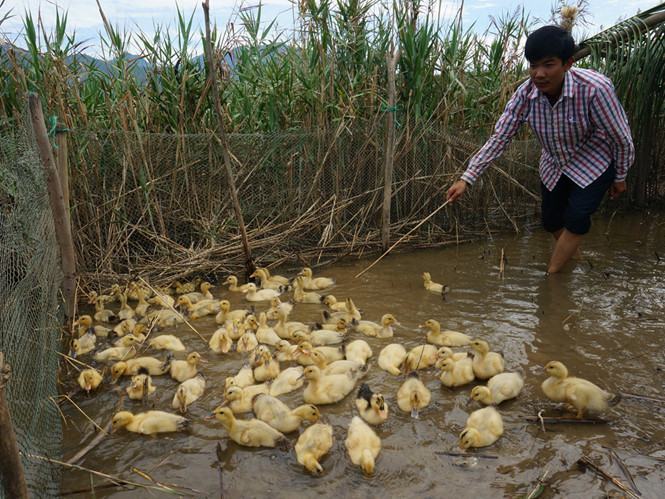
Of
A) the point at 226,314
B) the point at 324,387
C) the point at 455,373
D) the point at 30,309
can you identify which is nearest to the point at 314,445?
the point at 324,387

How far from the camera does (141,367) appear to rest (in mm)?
4398

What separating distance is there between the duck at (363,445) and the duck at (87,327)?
9.48ft

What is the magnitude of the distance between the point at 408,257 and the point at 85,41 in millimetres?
4743

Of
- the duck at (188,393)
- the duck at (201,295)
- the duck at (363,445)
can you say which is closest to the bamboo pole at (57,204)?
the duck at (201,295)

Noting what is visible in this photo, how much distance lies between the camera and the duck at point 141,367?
4.27 m

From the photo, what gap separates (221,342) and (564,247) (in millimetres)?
3629

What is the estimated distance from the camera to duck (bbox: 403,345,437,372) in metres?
4.34

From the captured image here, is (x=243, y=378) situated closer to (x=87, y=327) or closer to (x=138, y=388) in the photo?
(x=138, y=388)

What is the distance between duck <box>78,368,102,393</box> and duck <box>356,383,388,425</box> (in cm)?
194

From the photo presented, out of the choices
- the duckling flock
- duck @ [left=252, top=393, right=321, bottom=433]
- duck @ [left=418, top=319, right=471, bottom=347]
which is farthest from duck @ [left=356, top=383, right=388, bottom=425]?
duck @ [left=418, top=319, right=471, bottom=347]

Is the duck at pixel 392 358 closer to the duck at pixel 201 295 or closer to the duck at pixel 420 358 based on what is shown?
the duck at pixel 420 358

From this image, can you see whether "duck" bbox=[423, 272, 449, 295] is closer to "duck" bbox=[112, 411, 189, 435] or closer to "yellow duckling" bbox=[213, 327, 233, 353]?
"yellow duckling" bbox=[213, 327, 233, 353]

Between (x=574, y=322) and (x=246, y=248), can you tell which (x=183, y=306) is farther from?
(x=574, y=322)

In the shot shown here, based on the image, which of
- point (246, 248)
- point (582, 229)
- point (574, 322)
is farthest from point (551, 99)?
point (246, 248)
